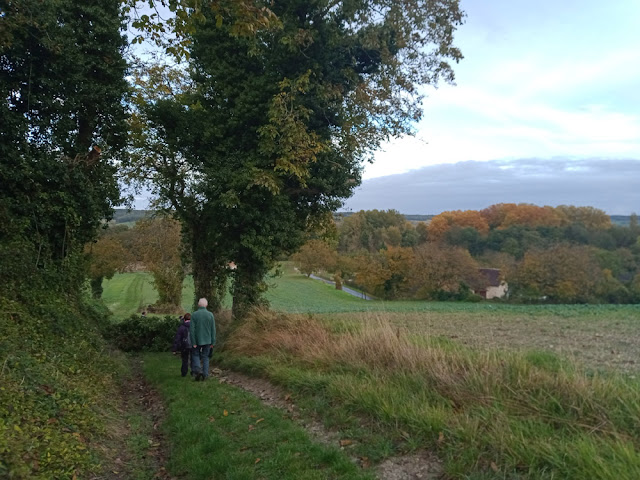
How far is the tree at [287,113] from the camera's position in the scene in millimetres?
15430

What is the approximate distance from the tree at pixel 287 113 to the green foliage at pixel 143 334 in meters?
3.58

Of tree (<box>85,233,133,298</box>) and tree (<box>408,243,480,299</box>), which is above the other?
tree (<box>85,233,133,298</box>)

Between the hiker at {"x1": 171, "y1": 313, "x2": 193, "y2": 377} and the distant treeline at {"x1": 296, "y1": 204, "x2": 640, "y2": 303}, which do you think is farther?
the distant treeline at {"x1": 296, "y1": 204, "x2": 640, "y2": 303}

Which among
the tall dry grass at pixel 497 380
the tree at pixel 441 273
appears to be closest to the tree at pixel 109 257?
the tall dry grass at pixel 497 380

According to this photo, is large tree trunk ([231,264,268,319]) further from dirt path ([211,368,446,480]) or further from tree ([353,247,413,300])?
tree ([353,247,413,300])

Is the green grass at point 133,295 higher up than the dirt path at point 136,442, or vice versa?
the dirt path at point 136,442

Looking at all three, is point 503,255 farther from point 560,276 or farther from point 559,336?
point 559,336

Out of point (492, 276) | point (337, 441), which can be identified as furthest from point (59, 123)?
point (492, 276)

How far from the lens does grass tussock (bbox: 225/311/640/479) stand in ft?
14.5

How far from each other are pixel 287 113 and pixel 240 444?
37.7ft

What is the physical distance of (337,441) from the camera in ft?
19.6

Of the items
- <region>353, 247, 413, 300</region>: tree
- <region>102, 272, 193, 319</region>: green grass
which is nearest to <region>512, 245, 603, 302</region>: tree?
<region>353, 247, 413, 300</region>: tree

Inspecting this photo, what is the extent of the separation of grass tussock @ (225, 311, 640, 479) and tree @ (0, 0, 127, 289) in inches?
372

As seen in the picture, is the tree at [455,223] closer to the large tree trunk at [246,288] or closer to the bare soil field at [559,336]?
the bare soil field at [559,336]
